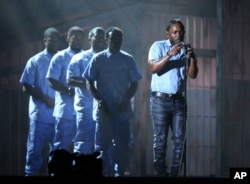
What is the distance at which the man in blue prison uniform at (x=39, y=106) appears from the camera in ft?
22.4

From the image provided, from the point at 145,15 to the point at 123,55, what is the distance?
764mm

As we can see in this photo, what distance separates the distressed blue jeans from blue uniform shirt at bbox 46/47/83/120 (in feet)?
3.44

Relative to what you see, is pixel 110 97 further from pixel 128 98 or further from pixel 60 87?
pixel 60 87

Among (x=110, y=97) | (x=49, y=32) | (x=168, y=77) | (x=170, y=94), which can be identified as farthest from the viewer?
(x=49, y=32)

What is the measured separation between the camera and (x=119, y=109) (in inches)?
265

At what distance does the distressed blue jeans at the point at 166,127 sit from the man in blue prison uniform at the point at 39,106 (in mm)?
1320

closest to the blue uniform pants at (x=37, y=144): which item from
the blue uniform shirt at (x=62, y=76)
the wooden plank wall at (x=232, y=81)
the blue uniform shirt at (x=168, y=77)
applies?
the blue uniform shirt at (x=62, y=76)

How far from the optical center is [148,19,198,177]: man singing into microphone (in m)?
6.47

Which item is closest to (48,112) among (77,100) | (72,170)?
(77,100)

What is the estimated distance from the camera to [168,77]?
6.59 meters

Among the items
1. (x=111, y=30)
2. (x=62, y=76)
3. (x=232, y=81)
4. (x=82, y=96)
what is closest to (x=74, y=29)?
(x=111, y=30)

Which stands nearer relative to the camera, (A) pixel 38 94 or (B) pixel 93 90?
(B) pixel 93 90

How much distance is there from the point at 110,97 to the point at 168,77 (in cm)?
75

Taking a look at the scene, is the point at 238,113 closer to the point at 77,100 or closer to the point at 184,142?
the point at 184,142
